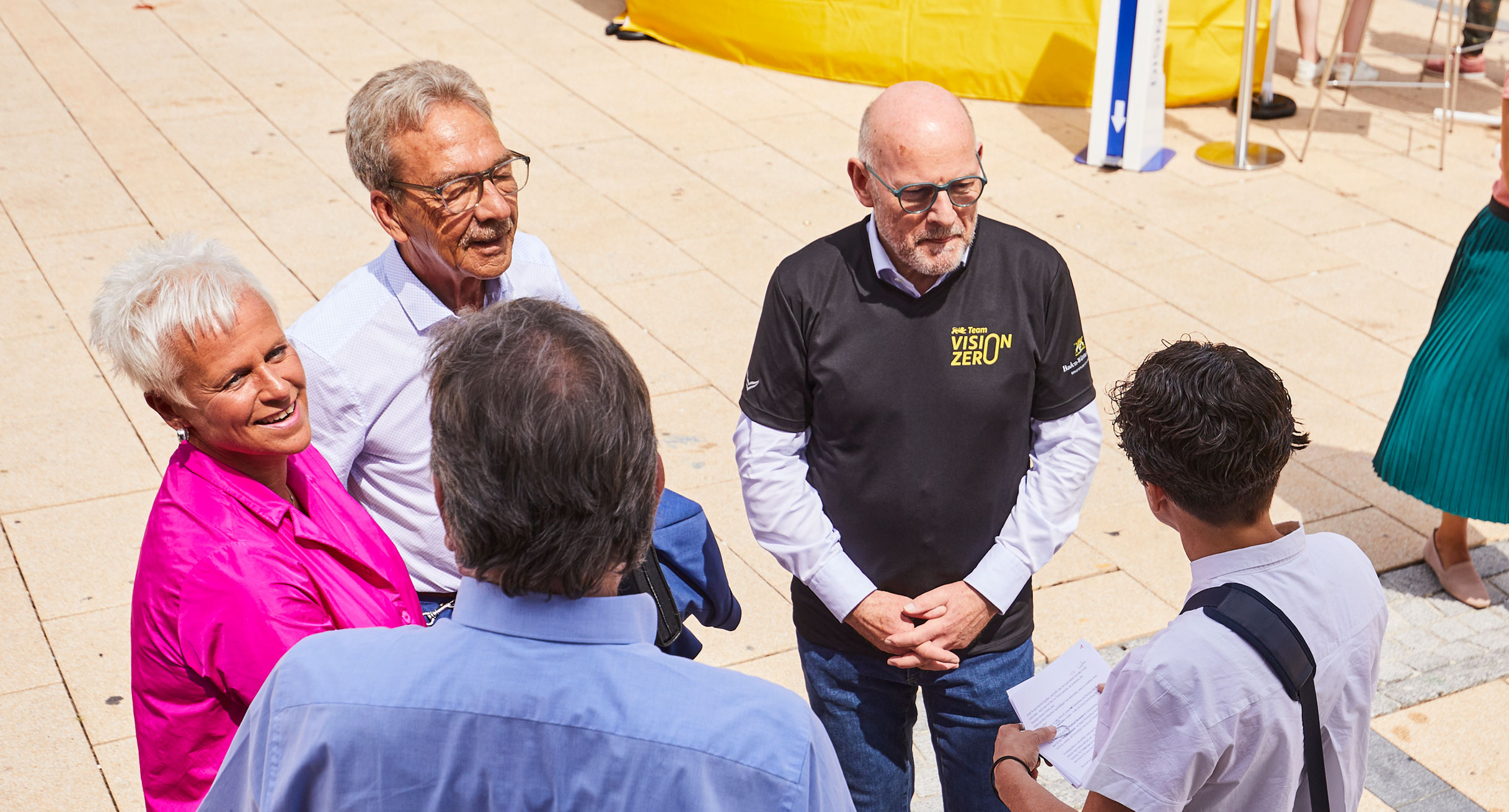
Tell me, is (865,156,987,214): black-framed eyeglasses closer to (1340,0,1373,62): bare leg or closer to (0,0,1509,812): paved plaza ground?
(0,0,1509,812): paved plaza ground

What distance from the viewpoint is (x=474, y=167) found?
264cm

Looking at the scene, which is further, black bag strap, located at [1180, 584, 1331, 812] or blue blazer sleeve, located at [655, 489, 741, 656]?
blue blazer sleeve, located at [655, 489, 741, 656]

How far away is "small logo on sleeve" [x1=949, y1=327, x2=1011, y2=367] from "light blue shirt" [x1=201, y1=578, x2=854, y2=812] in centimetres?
124

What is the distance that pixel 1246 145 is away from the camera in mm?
7938

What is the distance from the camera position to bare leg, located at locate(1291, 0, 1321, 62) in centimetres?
926

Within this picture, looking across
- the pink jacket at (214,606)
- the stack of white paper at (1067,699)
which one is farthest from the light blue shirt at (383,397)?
the stack of white paper at (1067,699)

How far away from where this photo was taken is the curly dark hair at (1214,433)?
1993 mm

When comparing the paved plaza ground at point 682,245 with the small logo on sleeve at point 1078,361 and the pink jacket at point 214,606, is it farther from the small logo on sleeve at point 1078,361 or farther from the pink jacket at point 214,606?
the pink jacket at point 214,606

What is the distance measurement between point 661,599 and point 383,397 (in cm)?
69

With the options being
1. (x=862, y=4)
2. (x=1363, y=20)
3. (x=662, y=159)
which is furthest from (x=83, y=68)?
(x=1363, y=20)

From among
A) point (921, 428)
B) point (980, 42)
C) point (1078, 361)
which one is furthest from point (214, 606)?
point (980, 42)

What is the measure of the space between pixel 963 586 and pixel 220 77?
7.99 m

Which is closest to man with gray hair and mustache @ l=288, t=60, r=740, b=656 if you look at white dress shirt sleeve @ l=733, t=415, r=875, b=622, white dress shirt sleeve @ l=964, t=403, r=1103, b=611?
white dress shirt sleeve @ l=733, t=415, r=875, b=622

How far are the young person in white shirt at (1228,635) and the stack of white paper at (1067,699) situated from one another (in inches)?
11.8
